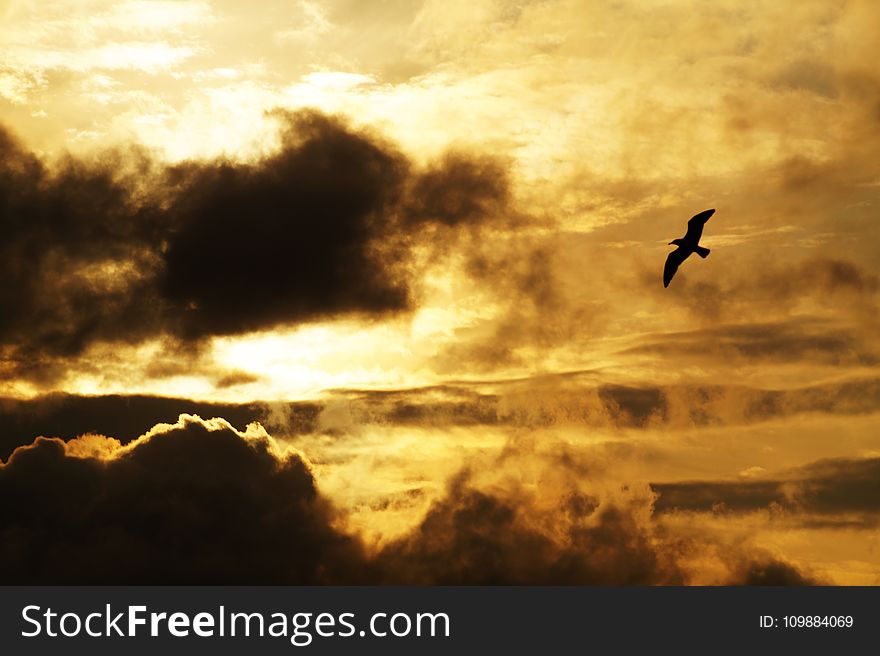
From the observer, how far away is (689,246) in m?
125

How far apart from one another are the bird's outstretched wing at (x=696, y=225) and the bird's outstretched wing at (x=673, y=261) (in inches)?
85.9

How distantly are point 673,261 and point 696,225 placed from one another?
619cm

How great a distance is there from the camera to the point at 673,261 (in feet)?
419

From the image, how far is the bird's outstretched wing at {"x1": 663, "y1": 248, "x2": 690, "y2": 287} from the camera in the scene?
126312mm

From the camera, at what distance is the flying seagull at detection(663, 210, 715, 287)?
12200 cm

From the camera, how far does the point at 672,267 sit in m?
128

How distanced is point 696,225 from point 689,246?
2.99 metres

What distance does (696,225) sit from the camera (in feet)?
403

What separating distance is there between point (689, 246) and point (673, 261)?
130 inches

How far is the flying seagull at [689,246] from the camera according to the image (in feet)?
400

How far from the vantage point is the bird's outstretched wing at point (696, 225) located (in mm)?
121562

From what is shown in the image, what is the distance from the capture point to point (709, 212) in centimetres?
12112

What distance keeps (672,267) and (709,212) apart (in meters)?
8.77
